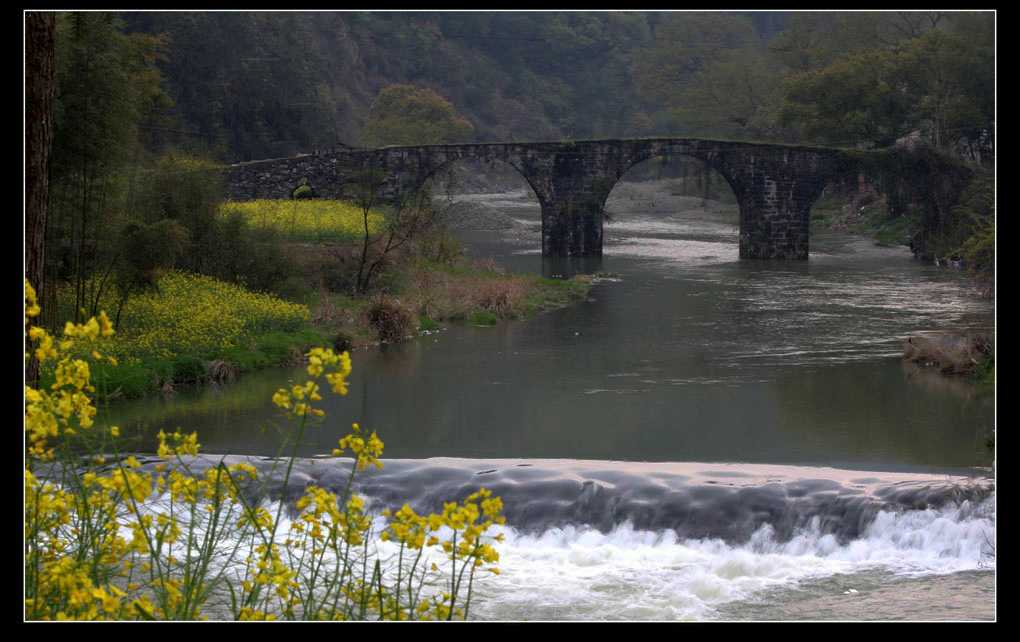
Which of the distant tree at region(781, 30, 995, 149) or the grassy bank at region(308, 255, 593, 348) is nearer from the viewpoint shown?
the grassy bank at region(308, 255, 593, 348)

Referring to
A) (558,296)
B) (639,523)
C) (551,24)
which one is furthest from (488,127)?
(639,523)

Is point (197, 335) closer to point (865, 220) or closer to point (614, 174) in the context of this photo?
point (614, 174)

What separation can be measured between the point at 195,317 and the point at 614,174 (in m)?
25.3

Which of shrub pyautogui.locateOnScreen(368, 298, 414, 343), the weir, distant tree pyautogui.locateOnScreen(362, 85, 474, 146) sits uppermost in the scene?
distant tree pyautogui.locateOnScreen(362, 85, 474, 146)

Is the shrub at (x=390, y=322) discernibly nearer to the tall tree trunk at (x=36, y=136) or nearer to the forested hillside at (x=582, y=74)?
the tall tree trunk at (x=36, y=136)

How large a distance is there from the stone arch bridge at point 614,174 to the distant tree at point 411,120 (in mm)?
20331

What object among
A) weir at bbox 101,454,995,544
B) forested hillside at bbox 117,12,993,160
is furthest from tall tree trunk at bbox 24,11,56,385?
forested hillside at bbox 117,12,993,160

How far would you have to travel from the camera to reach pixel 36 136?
25.9 feet

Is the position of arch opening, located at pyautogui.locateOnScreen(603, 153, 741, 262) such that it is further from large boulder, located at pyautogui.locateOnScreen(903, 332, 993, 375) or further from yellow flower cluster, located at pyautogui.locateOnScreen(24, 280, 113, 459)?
yellow flower cluster, located at pyautogui.locateOnScreen(24, 280, 113, 459)

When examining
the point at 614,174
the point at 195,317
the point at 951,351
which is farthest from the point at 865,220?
the point at 195,317

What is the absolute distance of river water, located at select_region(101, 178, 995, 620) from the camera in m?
10.3

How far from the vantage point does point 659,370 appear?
19.5 m

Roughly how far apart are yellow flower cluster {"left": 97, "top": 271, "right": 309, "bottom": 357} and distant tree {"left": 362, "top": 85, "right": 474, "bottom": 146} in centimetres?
4134

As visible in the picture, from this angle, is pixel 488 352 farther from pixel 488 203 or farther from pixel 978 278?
pixel 488 203
